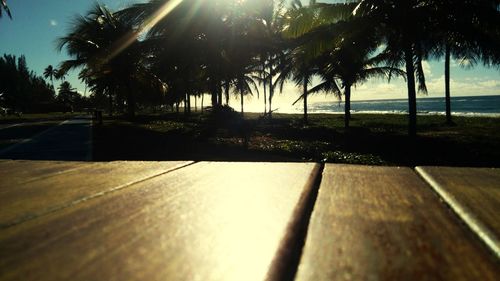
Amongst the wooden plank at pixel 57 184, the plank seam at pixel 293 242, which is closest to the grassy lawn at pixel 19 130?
→ the wooden plank at pixel 57 184

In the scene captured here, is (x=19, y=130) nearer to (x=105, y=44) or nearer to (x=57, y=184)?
(x=105, y=44)

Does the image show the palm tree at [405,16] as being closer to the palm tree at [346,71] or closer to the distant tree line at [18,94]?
the palm tree at [346,71]

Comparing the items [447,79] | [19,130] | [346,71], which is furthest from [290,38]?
[447,79]

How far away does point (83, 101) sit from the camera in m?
90.2

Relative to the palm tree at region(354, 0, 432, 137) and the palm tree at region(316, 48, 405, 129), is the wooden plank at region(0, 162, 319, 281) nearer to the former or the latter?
the palm tree at region(354, 0, 432, 137)

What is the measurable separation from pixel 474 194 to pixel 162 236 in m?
0.76

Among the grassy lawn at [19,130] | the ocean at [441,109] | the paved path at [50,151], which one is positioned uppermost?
the ocean at [441,109]

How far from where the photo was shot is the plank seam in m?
0.50

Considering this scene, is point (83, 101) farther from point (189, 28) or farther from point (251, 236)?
point (251, 236)

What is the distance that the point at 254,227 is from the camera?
2.20 ft

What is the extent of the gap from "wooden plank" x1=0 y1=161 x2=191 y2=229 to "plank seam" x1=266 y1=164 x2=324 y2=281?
0.49 metres

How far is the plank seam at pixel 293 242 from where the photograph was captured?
19.6 inches

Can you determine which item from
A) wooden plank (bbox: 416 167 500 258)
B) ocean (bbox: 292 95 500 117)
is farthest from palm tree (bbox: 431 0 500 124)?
ocean (bbox: 292 95 500 117)

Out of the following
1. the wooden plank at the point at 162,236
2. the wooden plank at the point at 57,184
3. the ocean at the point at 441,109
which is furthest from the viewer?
the ocean at the point at 441,109
